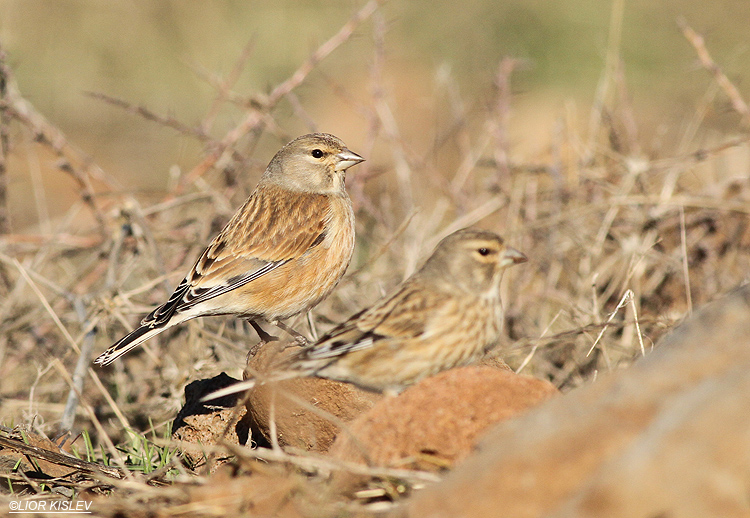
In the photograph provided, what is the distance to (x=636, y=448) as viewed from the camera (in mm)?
2377

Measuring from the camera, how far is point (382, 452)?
2988mm

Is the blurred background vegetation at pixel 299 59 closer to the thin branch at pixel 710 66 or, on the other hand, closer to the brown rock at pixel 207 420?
the thin branch at pixel 710 66

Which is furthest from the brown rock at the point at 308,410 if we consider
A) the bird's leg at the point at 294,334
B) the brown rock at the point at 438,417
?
the bird's leg at the point at 294,334

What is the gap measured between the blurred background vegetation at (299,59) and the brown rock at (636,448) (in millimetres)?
7960

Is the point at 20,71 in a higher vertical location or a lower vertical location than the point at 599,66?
higher

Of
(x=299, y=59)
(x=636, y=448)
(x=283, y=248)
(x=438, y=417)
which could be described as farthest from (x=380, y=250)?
(x=299, y=59)

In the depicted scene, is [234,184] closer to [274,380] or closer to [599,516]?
[274,380]

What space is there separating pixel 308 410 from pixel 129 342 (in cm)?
124

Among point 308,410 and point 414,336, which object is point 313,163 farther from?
point 414,336

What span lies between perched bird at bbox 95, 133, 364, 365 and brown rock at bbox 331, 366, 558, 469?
196 cm

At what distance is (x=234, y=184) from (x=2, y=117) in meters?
1.57

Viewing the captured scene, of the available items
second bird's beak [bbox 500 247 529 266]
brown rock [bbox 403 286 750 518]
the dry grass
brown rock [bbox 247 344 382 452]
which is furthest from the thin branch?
brown rock [bbox 403 286 750 518]

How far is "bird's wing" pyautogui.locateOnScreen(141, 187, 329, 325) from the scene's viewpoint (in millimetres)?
4969

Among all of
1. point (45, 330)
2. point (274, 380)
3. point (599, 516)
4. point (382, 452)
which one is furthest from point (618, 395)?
point (45, 330)
